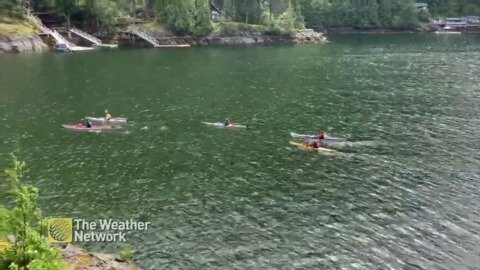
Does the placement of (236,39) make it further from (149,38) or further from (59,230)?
(59,230)

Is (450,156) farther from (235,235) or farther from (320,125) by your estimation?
(235,235)

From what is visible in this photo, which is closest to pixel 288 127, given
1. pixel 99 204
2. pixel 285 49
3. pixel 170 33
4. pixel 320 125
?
pixel 320 125

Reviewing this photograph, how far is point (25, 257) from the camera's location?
21062 millimetres

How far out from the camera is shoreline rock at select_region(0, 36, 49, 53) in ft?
436

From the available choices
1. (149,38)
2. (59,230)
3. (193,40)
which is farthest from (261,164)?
(193,40)

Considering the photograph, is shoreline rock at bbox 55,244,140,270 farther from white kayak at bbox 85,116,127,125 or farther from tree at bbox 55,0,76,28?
tree at bbox 55,0,76,28

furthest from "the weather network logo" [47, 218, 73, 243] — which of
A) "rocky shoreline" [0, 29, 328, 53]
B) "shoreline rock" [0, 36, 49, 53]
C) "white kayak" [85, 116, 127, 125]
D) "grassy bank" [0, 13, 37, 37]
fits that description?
"grassy bank" [0, 13, 37, 37]

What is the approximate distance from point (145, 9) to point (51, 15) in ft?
101

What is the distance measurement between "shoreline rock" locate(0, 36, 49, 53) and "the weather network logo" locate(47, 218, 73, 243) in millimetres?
111541

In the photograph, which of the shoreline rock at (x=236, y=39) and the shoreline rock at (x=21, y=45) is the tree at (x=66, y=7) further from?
the shoreline rock at (x=21, y=45)

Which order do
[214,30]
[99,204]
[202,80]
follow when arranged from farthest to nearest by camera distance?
[214,30] < [202,80] < [99,204]

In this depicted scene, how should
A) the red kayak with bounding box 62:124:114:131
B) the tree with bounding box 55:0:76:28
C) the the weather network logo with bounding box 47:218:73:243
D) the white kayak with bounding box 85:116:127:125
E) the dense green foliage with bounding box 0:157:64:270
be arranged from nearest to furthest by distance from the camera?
the dense green foliage with bounding box 0:157:64:270, the the weather network logo with bounding box 47:218:73:243, the red kayak with bounding box 62:124:114:131, the white kayak with bounding box 85:116:127:125, the tree with bounding box 55:0:76:28

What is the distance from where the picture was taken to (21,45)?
5325 inches

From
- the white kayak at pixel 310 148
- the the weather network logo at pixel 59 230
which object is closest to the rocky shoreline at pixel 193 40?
the white kayak at pixel 310 148
